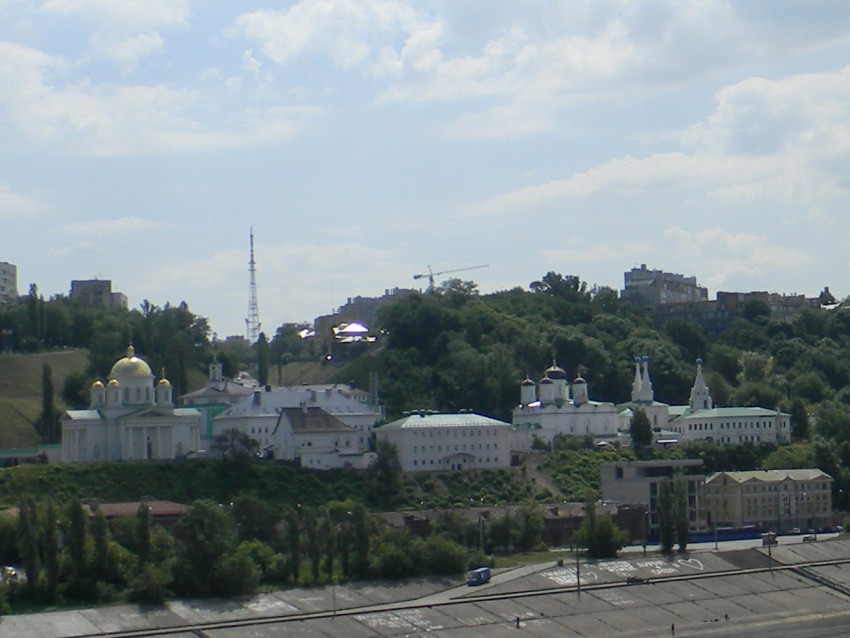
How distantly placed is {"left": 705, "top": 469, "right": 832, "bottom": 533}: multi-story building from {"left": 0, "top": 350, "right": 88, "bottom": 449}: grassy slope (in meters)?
39.6

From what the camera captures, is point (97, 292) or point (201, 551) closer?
point (201, 551)

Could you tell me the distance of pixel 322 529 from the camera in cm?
7062

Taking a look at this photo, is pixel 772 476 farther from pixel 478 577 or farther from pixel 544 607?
pixel 544 607

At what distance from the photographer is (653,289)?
189m

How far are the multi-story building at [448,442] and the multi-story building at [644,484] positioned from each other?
706cm

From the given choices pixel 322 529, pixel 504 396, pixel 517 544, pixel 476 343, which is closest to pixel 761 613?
pixel 517 544

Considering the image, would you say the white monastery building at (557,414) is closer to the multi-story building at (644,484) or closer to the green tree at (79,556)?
the multi-story building at (644,484)

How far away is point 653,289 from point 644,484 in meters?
99.2

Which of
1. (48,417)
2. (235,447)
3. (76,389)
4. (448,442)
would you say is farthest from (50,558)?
(76,389)

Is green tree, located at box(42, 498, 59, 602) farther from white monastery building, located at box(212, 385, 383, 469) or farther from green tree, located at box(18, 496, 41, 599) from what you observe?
white monastery building, located at box(212, 385, 383, 469)

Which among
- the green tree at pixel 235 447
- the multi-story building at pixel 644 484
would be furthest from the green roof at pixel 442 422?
the green tree at pixel 235 447

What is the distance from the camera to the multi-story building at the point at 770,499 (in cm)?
9238

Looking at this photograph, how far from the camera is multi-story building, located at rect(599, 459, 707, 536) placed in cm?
9119

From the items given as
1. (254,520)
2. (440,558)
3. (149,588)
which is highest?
(254,520)
